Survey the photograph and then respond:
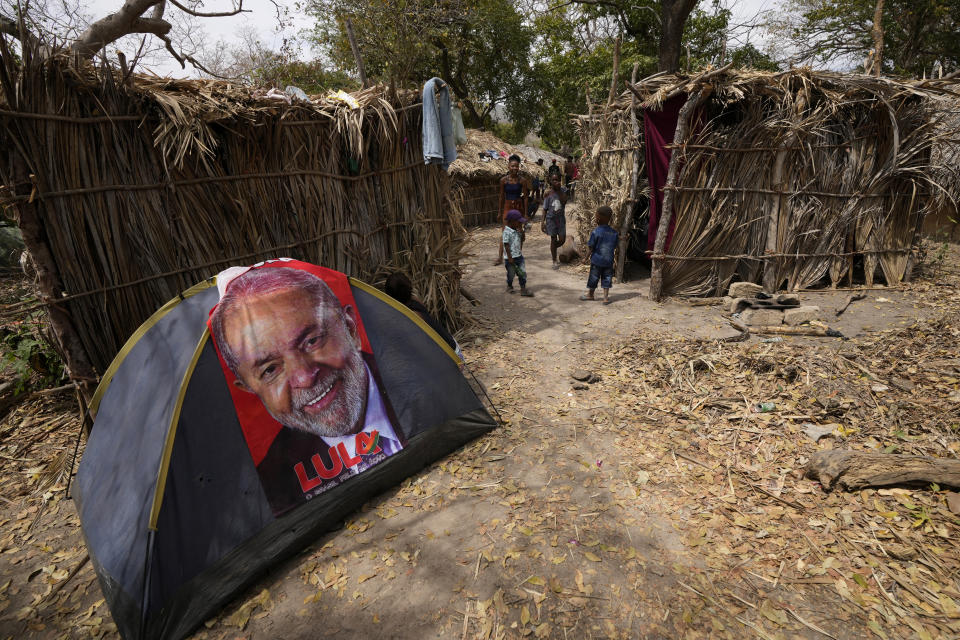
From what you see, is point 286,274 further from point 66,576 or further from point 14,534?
point 14,534

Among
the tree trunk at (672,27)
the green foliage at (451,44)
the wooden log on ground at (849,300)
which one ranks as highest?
the green foliage at (451,44)

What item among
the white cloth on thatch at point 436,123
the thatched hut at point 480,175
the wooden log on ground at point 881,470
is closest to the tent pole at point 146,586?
the wooden log on ground at point 881,470

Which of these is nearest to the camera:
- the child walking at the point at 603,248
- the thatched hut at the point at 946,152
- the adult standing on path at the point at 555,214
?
the thatched hut at the point at 946,152

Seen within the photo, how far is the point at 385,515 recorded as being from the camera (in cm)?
296

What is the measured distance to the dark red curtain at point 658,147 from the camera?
6852mm

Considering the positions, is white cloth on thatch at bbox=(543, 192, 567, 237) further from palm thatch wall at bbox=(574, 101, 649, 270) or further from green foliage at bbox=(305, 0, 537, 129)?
green foliage at bbox=(305, 0, 537, 129)

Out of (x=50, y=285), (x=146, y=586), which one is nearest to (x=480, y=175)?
(x=50, y=285)

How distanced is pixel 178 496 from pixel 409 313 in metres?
1.86

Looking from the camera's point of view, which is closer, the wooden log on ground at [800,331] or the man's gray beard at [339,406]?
the man's gray beard at [339,406]

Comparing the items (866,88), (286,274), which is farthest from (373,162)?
(866,88)

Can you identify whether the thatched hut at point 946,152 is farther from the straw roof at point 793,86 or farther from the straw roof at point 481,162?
the straw roof at point 481,162

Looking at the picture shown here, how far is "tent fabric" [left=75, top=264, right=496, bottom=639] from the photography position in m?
2.19

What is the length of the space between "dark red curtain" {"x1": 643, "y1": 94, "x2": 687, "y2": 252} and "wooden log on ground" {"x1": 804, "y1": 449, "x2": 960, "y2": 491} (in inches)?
178

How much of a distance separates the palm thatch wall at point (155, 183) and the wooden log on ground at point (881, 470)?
14.7 ft
